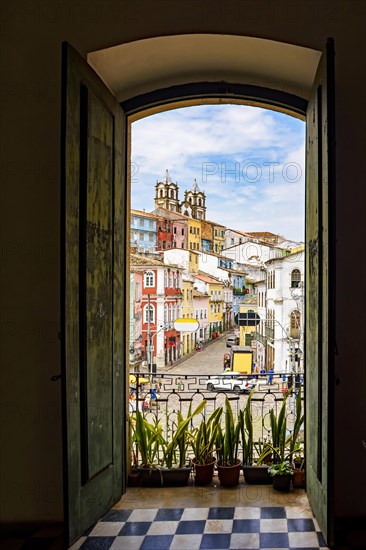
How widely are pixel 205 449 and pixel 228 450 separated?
0.52 feet

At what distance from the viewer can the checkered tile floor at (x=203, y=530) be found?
242 cm

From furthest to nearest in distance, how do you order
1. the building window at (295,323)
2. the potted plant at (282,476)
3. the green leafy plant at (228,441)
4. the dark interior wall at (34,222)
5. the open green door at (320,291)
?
the building window at (295,323)
the green leafy plant at (228,441)
the potted plant at (282,476)
the dark interior wall at (34,222)
the open green door at (320,291)

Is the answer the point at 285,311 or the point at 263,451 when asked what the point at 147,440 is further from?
the point at 285,311

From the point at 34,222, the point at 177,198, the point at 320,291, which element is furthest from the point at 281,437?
the point at 34,222

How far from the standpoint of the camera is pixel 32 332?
2760 millimetres

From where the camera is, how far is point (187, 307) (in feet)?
11.4

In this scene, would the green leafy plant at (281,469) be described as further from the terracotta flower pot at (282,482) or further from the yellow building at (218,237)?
the yellow building at (218,237)

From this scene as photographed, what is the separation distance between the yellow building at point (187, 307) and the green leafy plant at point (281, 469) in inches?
39.5

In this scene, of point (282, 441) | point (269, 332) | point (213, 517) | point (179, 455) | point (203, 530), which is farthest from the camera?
point (269, 332)

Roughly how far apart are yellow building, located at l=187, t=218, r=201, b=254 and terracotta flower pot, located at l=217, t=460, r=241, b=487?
1.58 m

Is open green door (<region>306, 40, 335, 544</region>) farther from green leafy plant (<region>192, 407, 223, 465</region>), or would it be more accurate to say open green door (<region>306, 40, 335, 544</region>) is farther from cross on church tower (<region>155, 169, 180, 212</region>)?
cross on church tower (<region>155, 169, 180, 212</region>)

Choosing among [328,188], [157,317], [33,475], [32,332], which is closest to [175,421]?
[157,317]

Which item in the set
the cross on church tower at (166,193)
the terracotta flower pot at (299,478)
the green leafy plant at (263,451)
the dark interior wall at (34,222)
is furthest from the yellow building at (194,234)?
the terracotta flower pot at (299,478)

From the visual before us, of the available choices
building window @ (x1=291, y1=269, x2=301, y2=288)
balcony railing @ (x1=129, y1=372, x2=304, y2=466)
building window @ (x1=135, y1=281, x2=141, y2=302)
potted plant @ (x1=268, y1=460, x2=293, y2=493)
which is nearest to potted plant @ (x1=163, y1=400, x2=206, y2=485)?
balcony railing @ (x1=129, y1=372, x2=304, y2=466)
